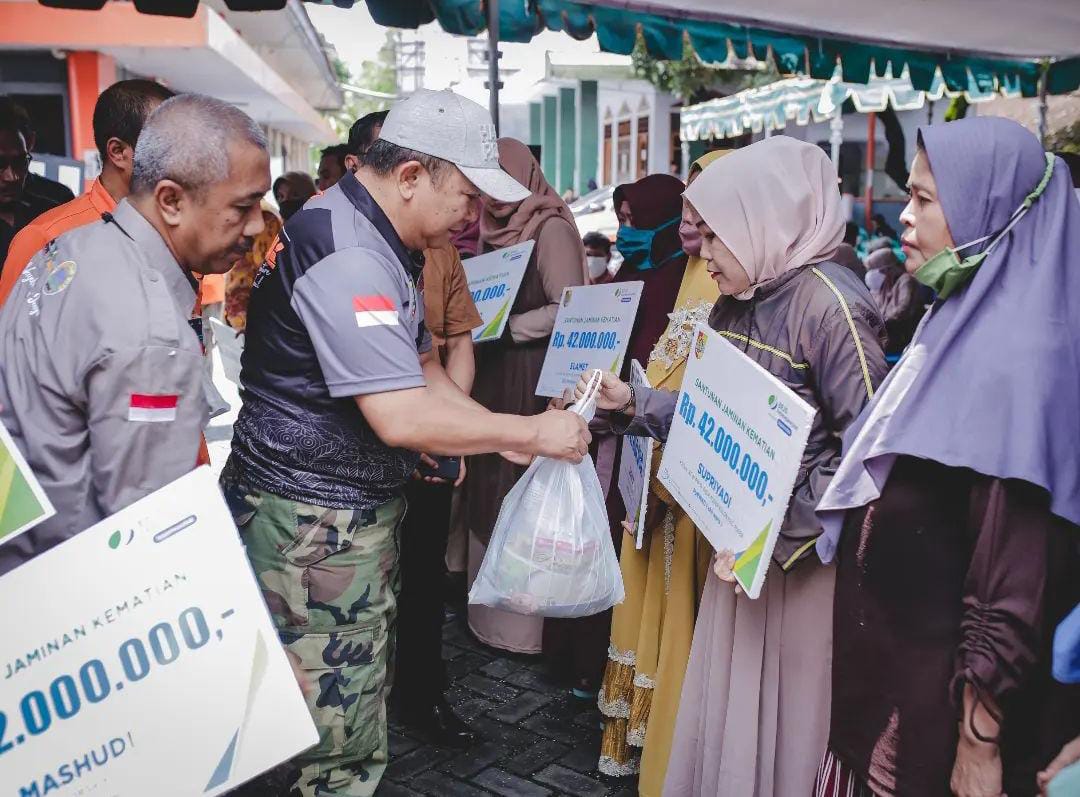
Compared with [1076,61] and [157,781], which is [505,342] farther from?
[1076,61]

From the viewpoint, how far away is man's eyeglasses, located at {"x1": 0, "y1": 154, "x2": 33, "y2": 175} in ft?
12.8

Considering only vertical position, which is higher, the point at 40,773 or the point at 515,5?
the point at 515,5

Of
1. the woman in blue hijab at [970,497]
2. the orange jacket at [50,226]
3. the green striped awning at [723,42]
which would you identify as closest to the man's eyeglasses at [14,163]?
the orange jacket at [50,226]

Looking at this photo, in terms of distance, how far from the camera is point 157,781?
1.47 meters

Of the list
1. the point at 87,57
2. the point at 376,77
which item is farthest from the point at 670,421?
the point at 376,77

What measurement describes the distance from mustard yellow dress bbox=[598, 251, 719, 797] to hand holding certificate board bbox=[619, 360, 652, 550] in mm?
54

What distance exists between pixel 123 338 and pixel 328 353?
46 centimetres

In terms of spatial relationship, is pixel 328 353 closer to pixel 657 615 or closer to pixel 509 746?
pixel 657 615

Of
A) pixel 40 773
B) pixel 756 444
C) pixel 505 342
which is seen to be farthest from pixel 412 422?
pixel 505 342

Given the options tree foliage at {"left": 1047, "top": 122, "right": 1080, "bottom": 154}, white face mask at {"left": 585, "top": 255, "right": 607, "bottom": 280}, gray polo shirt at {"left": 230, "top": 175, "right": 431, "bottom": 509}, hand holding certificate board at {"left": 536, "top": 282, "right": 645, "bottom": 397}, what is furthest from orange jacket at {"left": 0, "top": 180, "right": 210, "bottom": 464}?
tree foliage at {"left": 1047, "top": 122, "right": 1080, "bottom": 154}

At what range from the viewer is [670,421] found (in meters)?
2.72

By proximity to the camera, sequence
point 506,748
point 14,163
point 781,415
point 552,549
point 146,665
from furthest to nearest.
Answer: point 14,163
point 506,748
point 552,549
point 781,415
point 146,665

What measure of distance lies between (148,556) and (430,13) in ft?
13.4

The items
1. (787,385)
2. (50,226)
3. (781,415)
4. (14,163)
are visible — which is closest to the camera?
(781,415)
